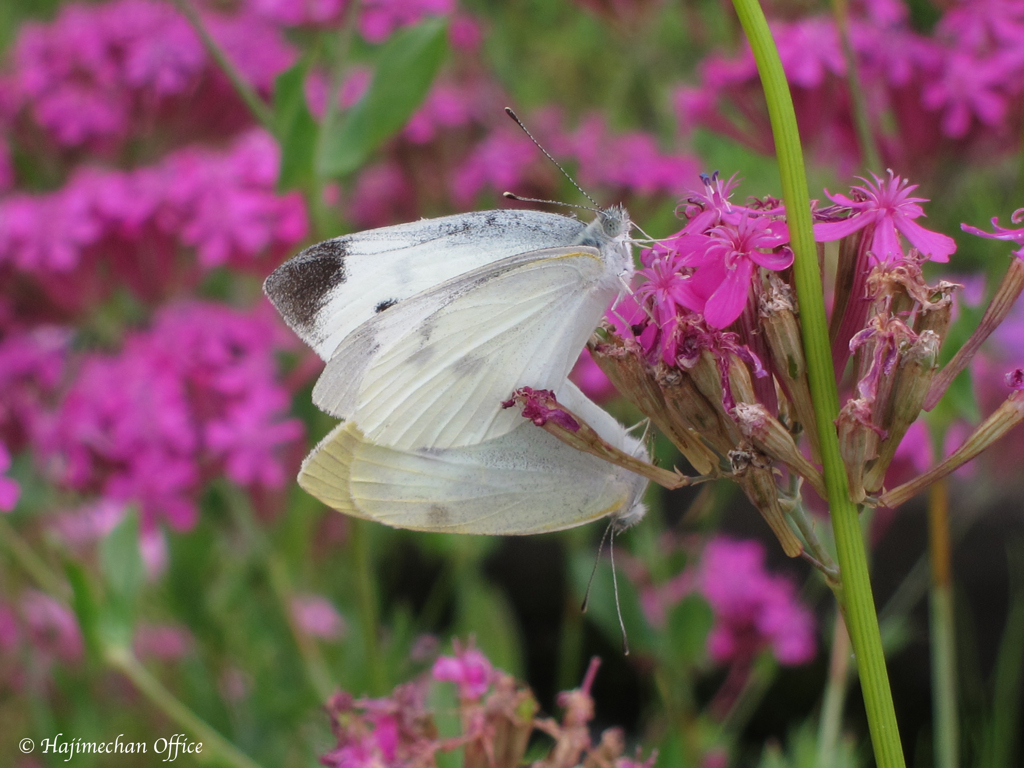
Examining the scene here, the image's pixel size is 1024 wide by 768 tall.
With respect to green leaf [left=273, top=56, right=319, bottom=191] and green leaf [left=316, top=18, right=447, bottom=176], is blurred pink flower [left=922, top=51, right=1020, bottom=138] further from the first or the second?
green leaf [left=273, top=56, right=319, bottom=191]

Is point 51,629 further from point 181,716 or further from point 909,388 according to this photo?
point 909,388

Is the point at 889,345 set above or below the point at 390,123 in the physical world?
below

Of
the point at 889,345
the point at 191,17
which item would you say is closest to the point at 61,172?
the point at 191,17

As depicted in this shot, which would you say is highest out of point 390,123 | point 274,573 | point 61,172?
point 61,172

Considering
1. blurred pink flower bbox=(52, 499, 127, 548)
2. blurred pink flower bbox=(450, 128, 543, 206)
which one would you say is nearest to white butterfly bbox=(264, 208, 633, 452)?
blurred pink flower bbox=(450, 128, 543, 206)

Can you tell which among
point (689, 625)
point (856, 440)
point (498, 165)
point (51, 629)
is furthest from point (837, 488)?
point (51, 629)

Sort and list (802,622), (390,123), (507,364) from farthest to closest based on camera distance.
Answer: (802,622) < (390,123) < (507,364)

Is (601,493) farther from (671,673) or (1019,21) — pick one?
(1019,21)

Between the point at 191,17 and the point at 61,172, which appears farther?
the point at 61,172
